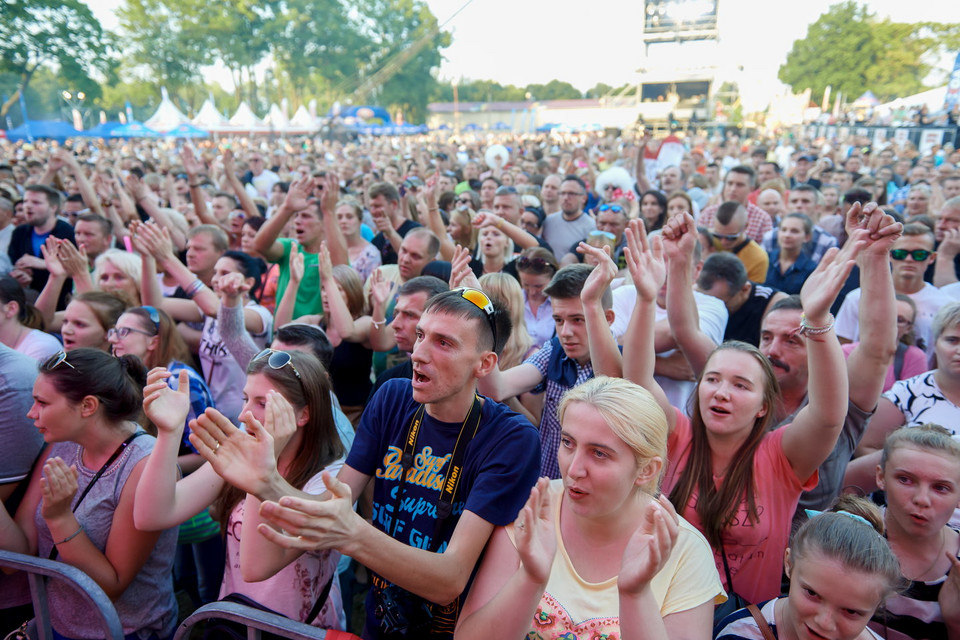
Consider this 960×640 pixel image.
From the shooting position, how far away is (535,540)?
4.84 feet

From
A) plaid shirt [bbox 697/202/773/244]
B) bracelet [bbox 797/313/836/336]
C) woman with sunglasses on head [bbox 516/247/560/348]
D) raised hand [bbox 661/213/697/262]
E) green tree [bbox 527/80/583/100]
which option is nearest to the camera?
bracelet [bbox 797/313/836/336]

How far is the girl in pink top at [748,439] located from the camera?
2.14 m

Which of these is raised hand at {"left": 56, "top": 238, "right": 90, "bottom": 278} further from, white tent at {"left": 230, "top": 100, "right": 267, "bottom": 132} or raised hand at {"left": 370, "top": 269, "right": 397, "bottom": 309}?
white tent at {"left": 230, "top": 100, "right": 267, "bottom": 132}

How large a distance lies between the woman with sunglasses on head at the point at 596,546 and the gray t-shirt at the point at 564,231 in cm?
514

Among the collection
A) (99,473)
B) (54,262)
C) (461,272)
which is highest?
(461,272)

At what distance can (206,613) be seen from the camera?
1868 mm

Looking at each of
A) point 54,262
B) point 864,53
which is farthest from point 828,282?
point 864,53

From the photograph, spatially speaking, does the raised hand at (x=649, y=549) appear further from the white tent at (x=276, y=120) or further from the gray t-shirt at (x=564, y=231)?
the white tent at (x=276, y=120)

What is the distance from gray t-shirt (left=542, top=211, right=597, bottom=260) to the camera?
22.6 ft

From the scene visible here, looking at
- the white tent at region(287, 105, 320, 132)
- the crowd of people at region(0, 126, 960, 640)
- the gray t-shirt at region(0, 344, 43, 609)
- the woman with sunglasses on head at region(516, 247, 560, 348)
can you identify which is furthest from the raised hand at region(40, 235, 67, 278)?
the white tent at region(287, 105, 320, 132)

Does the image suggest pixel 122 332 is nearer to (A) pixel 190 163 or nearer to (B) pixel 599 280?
(B) pixel 599 280

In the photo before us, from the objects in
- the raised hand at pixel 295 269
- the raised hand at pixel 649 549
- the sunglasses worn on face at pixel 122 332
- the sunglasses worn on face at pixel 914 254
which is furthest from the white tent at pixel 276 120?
the raised hand at pixel 649 549

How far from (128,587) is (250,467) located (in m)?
1.21

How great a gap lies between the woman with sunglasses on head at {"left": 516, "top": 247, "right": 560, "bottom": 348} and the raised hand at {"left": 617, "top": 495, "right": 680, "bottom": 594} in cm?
253
